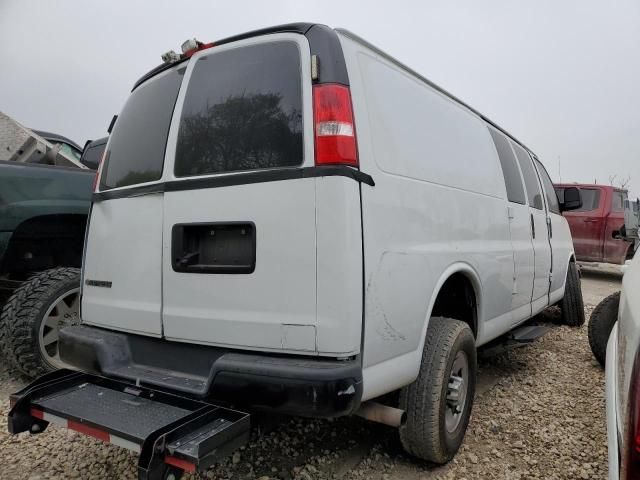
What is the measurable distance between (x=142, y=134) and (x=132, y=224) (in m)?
0.53

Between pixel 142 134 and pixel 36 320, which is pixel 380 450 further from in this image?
pixel 36 320

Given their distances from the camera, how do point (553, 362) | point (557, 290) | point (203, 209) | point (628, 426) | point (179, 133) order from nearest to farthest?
point (628, 426)
point (203, 209)
point (179, 133)
point (553, 362)
point (557, 290)

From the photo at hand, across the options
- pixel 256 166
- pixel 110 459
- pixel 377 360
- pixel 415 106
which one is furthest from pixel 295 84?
pixel 110 459

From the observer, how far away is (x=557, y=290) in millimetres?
4891

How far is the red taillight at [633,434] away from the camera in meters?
1.09

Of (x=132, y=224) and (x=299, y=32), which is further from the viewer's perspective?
(x=132, y=224)

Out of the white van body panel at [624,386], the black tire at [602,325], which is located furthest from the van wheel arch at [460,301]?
the black tire at [602,325]

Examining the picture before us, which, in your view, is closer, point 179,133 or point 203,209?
point 203,209

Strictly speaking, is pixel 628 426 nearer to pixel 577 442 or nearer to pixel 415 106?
pixel 415 106

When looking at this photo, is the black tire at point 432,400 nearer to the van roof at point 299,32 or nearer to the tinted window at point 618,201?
the van roof at point 299,32

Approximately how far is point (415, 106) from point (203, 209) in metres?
1.26

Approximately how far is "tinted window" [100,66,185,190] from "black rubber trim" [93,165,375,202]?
0.08 meters

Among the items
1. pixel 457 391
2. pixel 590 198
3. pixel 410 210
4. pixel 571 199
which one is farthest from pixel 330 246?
pixel 590 198

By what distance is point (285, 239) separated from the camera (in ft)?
6.16
